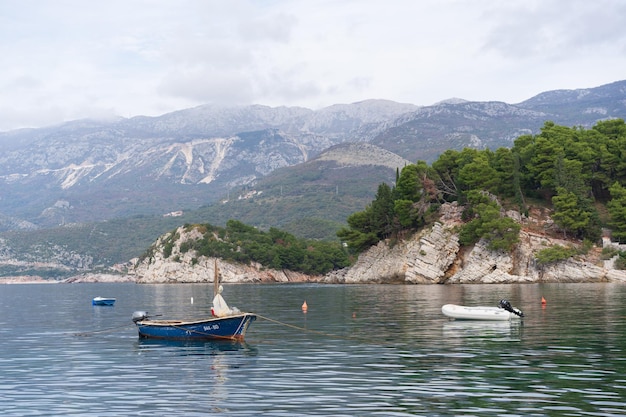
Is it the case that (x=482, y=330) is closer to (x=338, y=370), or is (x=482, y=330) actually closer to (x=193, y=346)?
(x=193, y=346)

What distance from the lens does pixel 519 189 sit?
5738 inches

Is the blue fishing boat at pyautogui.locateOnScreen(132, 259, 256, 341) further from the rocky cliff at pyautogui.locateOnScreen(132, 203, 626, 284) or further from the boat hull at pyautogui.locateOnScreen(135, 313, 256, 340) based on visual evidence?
the rocky cliff at pyautogui.locateOnScreen(132, 203, 626, 284)

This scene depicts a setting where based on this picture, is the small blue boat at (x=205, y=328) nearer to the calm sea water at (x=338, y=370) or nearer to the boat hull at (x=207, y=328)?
the boat hull at (x=207, y=328)

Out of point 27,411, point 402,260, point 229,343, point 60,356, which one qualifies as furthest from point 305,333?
point 402,260

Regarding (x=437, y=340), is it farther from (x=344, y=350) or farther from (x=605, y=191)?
(x=605, y=191)

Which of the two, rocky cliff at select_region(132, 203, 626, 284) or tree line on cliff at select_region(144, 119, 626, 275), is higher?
tree line on cliff at select_region(144, 119, 626, 275)

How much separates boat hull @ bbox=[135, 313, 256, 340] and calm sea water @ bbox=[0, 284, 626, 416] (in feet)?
3.30

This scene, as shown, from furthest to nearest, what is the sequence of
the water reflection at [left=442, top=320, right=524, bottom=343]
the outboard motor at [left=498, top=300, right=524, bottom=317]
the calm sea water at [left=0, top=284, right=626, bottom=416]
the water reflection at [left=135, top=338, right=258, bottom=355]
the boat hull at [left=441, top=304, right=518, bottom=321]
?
the boat hull at [left=441, top=304, right=518, bottom=321] < the outboard motor at [left=498, top=300, right=524, bottom=317] < the water reflection at [left=442, top=320, right=524, bottom=343] < the water reflection at [left=135, top=338, right=258, bottom=355] < the calm sea water at [left=0, top=284, right=626, bottom=416]

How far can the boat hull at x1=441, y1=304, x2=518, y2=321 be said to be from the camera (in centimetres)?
6469

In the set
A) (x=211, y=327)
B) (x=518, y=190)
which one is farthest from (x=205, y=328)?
(x=518, y=190)

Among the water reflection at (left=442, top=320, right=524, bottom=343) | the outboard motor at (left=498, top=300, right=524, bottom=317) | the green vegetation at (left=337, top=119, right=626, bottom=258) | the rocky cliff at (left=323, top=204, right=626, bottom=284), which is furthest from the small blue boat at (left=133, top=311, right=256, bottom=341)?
the rocky cliff at (left=323, top=204, right=626, bottom=284)

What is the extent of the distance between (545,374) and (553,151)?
12098 cm

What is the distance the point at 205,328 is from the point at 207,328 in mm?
148

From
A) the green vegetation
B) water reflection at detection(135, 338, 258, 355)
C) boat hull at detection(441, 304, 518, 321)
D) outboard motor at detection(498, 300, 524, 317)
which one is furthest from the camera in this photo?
the green vegetation
